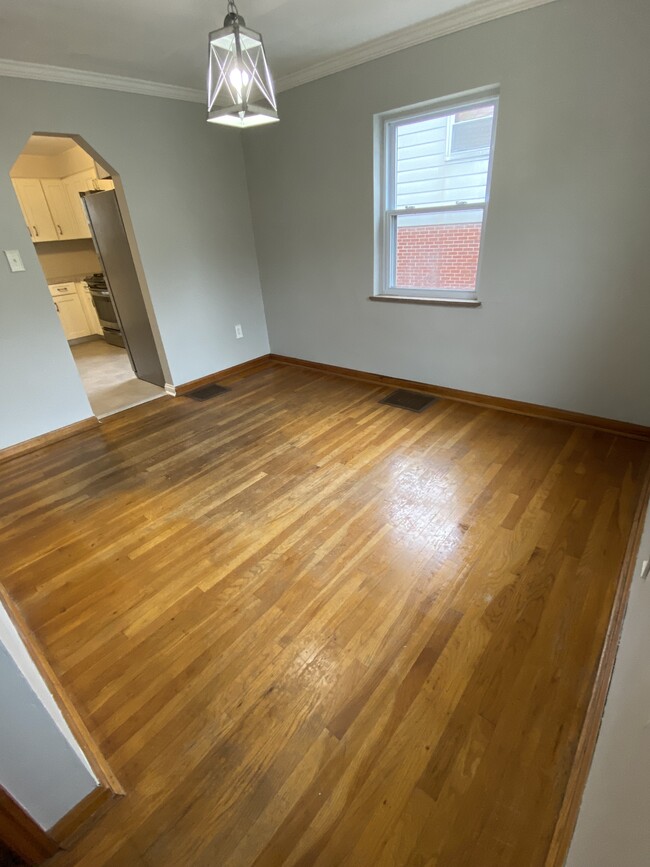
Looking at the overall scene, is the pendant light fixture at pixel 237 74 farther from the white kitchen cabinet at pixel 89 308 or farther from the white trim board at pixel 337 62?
the white kitchen cabinet at pixel 89 308

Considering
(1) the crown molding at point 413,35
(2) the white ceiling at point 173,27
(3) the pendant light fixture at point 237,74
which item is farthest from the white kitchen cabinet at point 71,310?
(3) the pendant light fixture at point 237,74

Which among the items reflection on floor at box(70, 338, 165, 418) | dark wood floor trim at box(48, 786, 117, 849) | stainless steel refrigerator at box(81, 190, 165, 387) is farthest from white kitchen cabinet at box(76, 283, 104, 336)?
dark wood floor trim at box(48, 786, 117, 849)

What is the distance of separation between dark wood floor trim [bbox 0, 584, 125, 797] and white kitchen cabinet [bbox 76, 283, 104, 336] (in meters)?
5.44

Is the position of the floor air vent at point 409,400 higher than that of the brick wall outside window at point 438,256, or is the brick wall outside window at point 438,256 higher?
the brick wall outside window at point 438,256

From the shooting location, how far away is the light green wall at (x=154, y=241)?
9.04 feet

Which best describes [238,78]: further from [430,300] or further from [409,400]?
[409,400]

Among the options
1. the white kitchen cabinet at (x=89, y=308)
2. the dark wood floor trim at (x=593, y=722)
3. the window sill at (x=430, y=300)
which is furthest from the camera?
the white kitchen cabinet at (x=89, y=308)

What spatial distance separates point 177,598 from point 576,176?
308cm

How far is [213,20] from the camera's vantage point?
217cm

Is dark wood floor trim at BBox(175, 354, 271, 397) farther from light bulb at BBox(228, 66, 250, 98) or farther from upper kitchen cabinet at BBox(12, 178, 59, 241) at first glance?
upper kitchen cabinet at BBox(12, 178, 59, 241)

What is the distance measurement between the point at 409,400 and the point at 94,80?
3237 mm

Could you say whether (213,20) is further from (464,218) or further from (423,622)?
(423,622)

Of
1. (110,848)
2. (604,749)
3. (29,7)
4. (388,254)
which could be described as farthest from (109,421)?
(604,749)

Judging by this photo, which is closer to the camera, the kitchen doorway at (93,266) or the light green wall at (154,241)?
the light green wall at (154,241)
